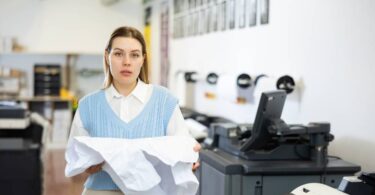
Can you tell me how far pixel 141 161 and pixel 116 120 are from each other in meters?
0.21

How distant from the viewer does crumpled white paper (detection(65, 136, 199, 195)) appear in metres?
1.79

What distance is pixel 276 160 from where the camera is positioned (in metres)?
3.01

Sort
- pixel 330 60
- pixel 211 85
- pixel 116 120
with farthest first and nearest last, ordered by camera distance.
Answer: pixel 211 85 < pixel 330 60 < pixel 116 120

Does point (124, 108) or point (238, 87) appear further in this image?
point (238, 87)

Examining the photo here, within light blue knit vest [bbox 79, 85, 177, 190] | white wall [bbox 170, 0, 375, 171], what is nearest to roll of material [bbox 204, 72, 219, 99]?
white wall [bbox 170, 0, 375, 171]

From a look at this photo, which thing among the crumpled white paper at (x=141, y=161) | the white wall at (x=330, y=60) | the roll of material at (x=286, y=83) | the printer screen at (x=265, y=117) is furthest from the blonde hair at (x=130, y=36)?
the roll of material at (x=286, y=83)

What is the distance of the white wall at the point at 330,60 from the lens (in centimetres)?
284

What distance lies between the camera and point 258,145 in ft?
9.86

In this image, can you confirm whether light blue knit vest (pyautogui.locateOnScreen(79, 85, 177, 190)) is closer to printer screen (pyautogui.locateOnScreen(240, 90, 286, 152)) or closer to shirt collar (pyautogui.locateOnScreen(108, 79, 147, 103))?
shirt collar (pyautogui.locateOnScreen(108, 79, 147, 103))

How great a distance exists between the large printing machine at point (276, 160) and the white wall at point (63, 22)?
20.4 ft

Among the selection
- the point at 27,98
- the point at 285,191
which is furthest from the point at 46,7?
the point at 285,191

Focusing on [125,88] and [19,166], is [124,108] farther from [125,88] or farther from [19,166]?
[19,166]

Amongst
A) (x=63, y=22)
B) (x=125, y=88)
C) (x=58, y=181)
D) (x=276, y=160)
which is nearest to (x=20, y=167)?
(x=58, y=181)

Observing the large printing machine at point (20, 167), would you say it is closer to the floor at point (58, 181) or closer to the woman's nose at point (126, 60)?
the floor at point (58, 181)
